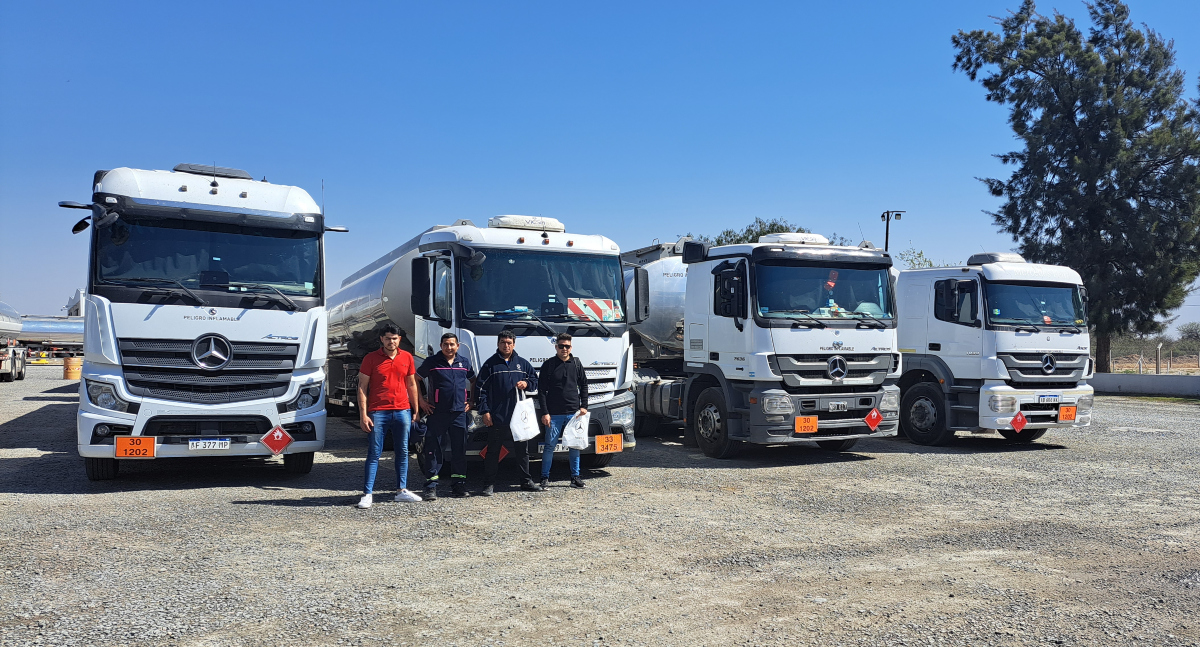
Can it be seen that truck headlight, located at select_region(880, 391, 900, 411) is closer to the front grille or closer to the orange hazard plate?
the orange hazard plate

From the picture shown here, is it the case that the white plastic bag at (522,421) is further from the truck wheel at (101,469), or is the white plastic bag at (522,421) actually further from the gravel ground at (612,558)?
the truck wheel at (101,469)

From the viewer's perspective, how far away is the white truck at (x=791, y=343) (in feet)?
37.7

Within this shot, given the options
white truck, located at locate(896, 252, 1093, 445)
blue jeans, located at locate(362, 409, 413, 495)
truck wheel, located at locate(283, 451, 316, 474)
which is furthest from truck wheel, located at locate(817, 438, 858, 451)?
truck wheel, located at locate(283, 451, 316, 474)

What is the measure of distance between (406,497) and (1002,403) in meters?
9.26

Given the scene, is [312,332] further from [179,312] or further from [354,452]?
[354,452]

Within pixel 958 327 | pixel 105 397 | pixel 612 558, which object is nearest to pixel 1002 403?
pixel 958 327

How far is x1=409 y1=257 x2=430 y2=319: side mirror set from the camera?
10.1 metres

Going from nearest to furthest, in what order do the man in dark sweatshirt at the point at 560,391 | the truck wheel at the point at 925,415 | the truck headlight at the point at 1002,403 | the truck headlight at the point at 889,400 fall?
the man in dark sweatshirt at the point at 560,391, the truck headlight at the point at 889,400, the truck headlight at the point at 1002,403, the truck wheel at the point at 925,415

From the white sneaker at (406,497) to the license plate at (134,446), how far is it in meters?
2.54

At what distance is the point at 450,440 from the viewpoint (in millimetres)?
9148

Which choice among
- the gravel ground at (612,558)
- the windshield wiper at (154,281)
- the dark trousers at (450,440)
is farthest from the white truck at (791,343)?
the windshield wiper at (154,281)

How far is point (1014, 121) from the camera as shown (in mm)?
39094

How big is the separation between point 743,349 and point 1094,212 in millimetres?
30999

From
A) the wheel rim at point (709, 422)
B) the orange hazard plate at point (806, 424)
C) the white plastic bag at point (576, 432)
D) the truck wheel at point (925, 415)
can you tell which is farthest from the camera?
the truck wheel at point (925, 415)
